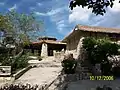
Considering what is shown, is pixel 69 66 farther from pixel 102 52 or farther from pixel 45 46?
pixel 45 46

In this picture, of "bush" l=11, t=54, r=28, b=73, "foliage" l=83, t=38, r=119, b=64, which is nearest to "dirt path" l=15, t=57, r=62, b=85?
"bush" l=11, t=54, r=28, b=73

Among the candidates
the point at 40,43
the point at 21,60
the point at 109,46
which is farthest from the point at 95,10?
the point at 40,43

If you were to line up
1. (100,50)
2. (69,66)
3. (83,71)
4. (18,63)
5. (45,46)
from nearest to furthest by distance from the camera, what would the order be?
(69,66)
(83,71)
(100,50)
(18,63)
(45,46)

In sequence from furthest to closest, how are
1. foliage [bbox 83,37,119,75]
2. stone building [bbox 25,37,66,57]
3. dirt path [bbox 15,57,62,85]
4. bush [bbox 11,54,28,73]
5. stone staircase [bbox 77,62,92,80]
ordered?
stone building [bbox 25,37,66,57] < bush [bbox 11,54,28,73] < foliage [bbox 83,37,119,75] < stone staircase [bbox 77,62,92,80] < dirt path [bbox 15,57,62,85]

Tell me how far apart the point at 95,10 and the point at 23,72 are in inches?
496

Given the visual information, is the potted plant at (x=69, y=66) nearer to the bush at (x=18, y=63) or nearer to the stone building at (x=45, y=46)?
the bush at (x=18, y=63)

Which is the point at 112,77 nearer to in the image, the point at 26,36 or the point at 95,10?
the point at 95,10

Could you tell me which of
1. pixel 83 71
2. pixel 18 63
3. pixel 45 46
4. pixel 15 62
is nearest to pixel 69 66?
pixel 83 71

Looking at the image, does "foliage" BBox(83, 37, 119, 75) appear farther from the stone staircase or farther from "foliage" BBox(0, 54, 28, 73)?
"foliage" BBox(0, 54, 28, 73)

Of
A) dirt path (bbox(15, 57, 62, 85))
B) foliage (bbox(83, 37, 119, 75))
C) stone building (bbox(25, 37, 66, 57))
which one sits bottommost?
dirt path (bbox(15, 57, 62, 85))

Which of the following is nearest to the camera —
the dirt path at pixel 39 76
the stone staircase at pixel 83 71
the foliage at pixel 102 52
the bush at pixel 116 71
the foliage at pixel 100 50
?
the dirt path at pixel 39 76

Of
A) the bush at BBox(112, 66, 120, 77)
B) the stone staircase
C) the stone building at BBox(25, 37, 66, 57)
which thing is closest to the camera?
the stone staircase

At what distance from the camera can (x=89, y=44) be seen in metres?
22.7

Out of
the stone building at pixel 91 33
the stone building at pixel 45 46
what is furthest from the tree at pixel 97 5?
the stone building at pixel 45 46
